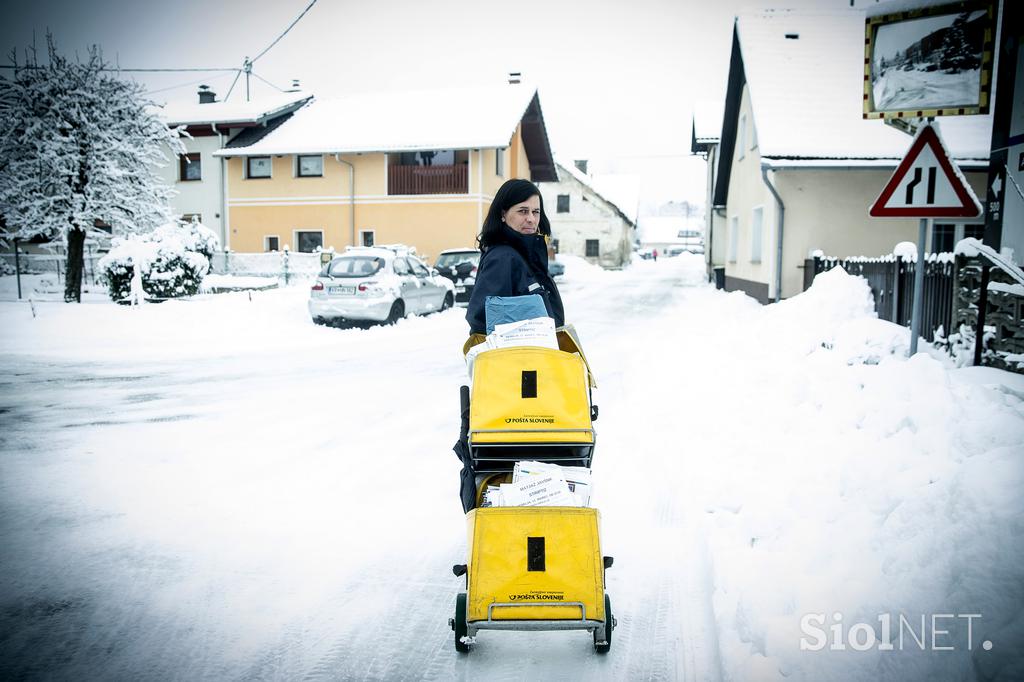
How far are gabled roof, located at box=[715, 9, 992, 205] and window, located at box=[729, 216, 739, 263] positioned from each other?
4.05 meters

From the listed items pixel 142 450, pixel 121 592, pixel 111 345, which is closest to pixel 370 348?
pixel 111 345

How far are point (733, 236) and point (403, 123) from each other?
49.9ft

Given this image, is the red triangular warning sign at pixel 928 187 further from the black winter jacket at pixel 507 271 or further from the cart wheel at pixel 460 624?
the cart wheel at pixel 460 624

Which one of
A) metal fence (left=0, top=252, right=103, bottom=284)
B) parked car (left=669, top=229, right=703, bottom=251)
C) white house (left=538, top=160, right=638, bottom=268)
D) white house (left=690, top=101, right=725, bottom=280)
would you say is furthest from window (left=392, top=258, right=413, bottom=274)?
parked car (left=669, top=229, right=703, bottom=251)

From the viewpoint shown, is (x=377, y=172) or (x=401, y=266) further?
(x=377, y=172)

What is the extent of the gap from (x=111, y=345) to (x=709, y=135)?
2458 cm

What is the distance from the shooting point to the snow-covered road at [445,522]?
8.82 feet

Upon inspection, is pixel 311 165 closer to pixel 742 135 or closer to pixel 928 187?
pixel 742 135

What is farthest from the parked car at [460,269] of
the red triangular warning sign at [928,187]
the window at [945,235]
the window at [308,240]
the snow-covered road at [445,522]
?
the red triangular warning sign at [928,187]

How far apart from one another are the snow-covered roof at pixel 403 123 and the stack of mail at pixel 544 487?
84.2ft

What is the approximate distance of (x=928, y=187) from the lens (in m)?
5.55

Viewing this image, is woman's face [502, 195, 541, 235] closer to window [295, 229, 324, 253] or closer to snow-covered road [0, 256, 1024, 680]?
snow-covered road [0, 256, 1024, 680]

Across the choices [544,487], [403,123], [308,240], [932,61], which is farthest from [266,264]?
[544,487]

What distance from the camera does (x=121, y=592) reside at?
127 inches
